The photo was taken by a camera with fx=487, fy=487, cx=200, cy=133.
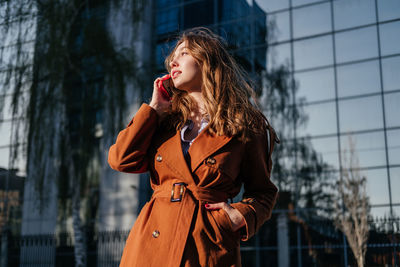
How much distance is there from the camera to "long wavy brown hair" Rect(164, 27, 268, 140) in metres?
2.07

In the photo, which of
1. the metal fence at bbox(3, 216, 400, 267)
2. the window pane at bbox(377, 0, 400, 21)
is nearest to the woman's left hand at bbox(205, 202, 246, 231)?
the metal fence at bbox(3, 216, 400, 267)

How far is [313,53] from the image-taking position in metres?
19.3

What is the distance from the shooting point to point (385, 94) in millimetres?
17781

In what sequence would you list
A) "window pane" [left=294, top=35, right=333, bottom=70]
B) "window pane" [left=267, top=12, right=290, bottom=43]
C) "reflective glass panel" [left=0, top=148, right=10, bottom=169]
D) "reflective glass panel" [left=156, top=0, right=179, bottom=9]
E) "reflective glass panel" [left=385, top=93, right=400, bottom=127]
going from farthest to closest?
"reflective glass panel" [left=156, top=0, right=179, bottom=9], "reflective glass panel" [left=0, top=148, right=10, bottom=169], "window pane" [left=267, top=12, right=290, bottom=43], "window pane" [left=294, top=35, right=333, bottom=70], "reflective glass panel" [left=385, top=93, right=400, bottom=127]

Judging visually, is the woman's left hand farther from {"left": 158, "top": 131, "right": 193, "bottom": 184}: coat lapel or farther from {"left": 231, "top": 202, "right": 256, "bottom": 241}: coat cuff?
{"left": 158, "top": 131, "right": 193, "bottom": 184}: coat lapel

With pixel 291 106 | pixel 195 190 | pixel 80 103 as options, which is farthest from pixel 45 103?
pixel 195 190

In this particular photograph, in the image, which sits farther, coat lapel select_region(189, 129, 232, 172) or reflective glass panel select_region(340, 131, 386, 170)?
reflective glass panel select_region(340, 131, 386, 170)

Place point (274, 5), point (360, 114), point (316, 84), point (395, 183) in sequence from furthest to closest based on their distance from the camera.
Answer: point (274, 5), point (316, 84), point (360, 114), point (395, 183)

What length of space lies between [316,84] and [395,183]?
15.6 feet

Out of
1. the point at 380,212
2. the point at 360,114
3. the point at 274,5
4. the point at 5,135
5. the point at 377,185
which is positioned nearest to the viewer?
the point at 380,212

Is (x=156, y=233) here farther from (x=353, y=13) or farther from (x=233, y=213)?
(x=353, y=13)

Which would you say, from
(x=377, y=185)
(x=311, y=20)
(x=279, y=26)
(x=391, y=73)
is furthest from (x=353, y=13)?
(x=377, y=185)

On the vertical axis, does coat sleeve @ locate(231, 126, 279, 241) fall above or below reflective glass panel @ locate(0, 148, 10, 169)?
below

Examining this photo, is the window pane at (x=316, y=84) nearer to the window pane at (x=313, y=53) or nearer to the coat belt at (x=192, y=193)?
the window pane at (x=313, y=53)
